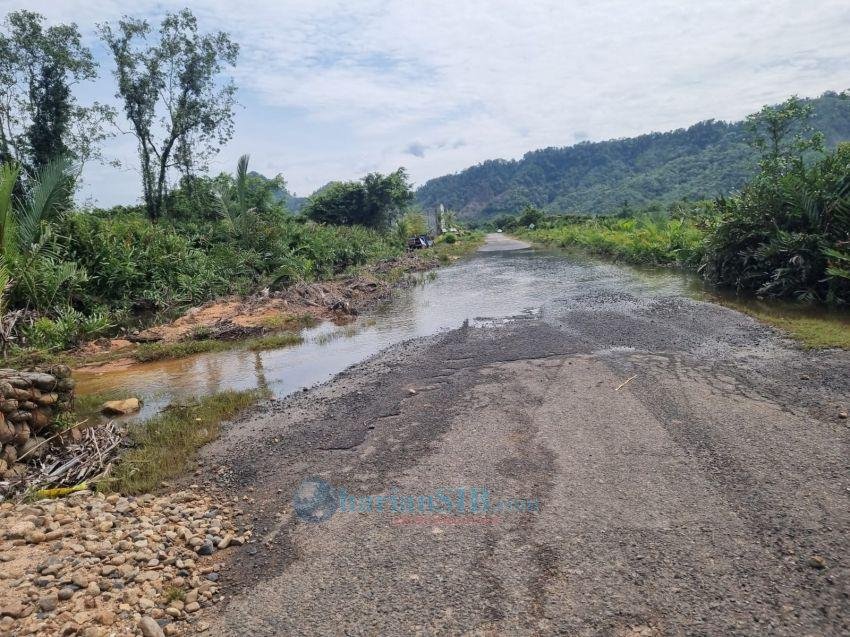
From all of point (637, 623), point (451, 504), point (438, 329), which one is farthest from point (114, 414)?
point (637, 623)

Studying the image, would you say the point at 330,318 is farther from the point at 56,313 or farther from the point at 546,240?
the point at 546,240

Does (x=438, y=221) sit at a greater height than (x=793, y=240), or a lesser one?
greater

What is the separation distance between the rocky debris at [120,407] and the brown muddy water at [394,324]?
0.16 metres

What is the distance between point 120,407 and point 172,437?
6.19 ft

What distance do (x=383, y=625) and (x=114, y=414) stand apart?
5.89 metres

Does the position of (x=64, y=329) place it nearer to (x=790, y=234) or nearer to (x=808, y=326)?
(x=808, y=326)

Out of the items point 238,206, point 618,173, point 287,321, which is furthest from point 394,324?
point 618,173

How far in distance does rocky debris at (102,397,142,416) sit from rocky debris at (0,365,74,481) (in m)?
1.43

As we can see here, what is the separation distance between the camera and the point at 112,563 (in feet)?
11.1

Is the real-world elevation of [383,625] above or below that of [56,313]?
below

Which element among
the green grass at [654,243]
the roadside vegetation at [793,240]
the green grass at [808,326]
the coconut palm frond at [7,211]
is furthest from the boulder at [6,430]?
the green grass at [654,243]

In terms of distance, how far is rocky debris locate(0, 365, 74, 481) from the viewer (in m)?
4.84

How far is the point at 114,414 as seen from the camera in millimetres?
7164

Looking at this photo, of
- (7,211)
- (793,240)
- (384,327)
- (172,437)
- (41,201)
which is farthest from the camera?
(384,327)
